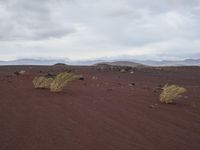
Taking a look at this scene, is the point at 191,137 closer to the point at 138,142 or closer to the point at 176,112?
the point at 138,142

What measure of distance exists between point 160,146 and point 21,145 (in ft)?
9.41

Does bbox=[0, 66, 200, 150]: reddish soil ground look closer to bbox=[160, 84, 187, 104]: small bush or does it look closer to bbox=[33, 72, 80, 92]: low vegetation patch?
bbox=[160, 84, 187, 104]: small bush

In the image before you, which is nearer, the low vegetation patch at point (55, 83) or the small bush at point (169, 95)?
the small bush at point (169, 95)

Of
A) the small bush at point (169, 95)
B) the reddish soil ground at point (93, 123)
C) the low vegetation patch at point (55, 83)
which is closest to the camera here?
the reddish soil ground at point (93, 123)

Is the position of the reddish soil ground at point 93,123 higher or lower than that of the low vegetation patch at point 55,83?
lower

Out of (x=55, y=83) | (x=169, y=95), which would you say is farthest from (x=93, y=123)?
(x=55, y=83)

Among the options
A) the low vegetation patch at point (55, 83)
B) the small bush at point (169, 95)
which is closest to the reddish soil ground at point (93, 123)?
the small bush at point (169, 95)

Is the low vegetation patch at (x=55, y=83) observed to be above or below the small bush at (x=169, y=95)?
above

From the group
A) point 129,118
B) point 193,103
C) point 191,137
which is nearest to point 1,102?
point 129,118

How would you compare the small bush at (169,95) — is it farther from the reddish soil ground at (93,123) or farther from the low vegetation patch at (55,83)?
the low vegetation patch at (55,83)

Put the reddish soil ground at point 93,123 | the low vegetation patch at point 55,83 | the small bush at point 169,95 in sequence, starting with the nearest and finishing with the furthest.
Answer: the reddish soil ground at point 93,123
the small bush at point 169,95
the low vegetation patch at point 55,83

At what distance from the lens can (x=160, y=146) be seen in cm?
700

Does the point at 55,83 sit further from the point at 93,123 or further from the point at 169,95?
the point at 93,123

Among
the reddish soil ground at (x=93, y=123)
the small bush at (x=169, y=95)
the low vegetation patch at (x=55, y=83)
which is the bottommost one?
the reddish soil ground at (x=93, y=123)
